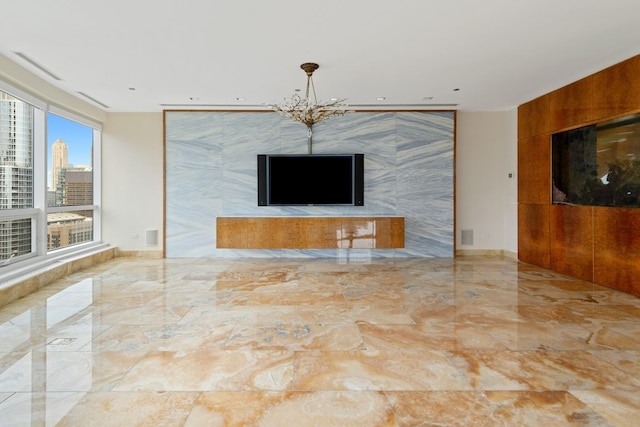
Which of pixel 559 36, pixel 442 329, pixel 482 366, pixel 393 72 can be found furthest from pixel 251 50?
pixel 482 366

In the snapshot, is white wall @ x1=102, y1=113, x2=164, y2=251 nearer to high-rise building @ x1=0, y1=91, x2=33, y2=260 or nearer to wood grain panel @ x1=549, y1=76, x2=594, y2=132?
high-rise building @ x1=0, y1=91, x2=33, y2=260

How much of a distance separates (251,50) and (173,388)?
346cm

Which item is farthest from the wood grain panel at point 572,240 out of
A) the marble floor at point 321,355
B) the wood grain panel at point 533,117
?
the wood grain panel at point 533,117

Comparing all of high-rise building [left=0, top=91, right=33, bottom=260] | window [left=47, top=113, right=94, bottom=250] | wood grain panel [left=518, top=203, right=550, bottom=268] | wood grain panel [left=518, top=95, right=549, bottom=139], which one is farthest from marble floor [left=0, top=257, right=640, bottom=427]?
wood grain panel [left=518, top=95, right=549, bottom=139]

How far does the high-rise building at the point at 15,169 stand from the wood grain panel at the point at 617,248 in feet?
25.1

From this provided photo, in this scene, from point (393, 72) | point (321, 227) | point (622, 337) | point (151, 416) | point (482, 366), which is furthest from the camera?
point (321, 227)

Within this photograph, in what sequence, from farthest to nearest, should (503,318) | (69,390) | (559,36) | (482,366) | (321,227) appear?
1. (321,227)
2. (559,36)
3. (503,318)
4. (482,366)
5. (69,390)

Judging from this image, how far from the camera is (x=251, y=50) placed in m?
4.10

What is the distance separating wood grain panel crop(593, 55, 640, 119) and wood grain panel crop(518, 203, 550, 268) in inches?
66.6

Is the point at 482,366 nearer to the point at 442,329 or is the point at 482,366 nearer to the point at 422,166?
the point at 442,329

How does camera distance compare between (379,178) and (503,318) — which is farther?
(379,178)

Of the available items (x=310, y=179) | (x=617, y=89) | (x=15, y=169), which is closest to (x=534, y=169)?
(x=617, y=89)

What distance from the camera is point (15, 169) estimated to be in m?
4.84

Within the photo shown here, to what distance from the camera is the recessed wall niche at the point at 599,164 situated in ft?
14.1
